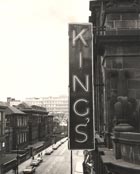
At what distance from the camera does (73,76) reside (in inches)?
507

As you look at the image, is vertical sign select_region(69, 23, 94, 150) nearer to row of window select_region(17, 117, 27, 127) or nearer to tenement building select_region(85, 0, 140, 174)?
tenement building select_region(85, 0, 140, 174)

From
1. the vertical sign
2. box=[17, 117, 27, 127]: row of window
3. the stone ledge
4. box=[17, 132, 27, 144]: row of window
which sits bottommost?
box=[17, 132, 27, 144]: row of window

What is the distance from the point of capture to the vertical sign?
12672 millimetres

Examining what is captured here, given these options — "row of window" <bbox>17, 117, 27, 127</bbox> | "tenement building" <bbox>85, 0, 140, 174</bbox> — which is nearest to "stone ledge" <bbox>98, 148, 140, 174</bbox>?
"tenement building" <bbox>85, 0, 140, 174</bbox>

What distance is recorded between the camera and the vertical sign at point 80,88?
12672mm

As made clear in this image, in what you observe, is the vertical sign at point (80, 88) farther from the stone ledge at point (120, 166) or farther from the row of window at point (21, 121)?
the row of window at point (21, 121)

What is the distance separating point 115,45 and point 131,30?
2.90ft

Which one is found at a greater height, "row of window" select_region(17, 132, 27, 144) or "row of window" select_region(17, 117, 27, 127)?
"row of window" select_region(17, 117, 27, 127)

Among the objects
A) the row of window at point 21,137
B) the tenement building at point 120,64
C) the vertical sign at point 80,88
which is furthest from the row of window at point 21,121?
the vertical sign at point 80,88

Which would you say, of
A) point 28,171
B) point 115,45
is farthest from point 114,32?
point 28,171

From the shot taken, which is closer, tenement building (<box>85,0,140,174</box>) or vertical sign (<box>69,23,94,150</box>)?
vertical sign (<box>69,23,94,150</box>)

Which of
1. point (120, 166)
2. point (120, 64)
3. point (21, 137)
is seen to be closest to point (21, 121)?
point (21, 137)

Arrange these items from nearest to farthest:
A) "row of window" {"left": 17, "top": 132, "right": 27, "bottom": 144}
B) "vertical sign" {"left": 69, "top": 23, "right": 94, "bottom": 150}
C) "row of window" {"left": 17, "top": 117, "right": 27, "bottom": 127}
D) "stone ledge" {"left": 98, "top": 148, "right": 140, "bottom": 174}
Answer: "stone ledge" {"left": 98, "top": 148, "right": 140, "bottom": 174} → "vertical sign" {"left": 69, "top": 23, "right": 94, "bottom": 150} → "row of window" {"left": 17, "top": 132, "right": 27, "bottom": 144} → "row of window" {"left": 17, "top": 117, "right": 27, "bottom": 127}

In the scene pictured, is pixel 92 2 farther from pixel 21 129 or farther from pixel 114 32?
pixel 21 129
